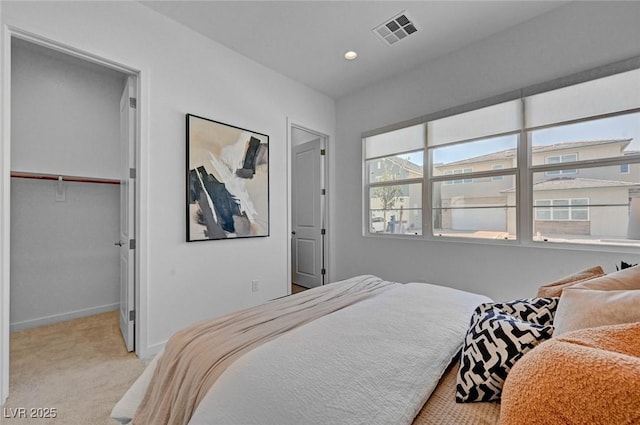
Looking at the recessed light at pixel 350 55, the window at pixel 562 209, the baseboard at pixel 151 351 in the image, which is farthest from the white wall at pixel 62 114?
the window at pixel 562 209

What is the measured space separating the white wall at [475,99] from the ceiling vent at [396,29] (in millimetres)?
640

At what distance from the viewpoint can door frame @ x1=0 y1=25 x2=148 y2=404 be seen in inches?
68.9

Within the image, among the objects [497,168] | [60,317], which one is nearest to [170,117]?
[60,317]

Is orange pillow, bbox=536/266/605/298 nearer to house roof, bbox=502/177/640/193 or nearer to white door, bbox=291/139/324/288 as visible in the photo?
house roof, bbox=502/177/640/193

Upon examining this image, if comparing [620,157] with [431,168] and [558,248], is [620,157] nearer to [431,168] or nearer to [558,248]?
[558,248]

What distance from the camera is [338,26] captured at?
259 cm

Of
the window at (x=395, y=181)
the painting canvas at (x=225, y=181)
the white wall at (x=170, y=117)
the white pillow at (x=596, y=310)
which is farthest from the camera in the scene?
the window at (x=395, y=181)

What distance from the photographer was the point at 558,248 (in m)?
2.36

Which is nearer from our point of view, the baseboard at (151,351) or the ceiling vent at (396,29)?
the baseboard at (151,351)

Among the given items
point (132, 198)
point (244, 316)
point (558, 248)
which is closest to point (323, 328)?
point (244, 316)

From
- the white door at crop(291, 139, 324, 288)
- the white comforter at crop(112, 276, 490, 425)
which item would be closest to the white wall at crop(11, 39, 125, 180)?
the white door at crop(291, 139, 324, 288)

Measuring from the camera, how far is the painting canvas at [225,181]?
262cm

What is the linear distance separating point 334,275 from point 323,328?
301 centimetres

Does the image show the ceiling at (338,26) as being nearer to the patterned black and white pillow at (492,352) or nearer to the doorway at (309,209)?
the doorway at (309,209)
